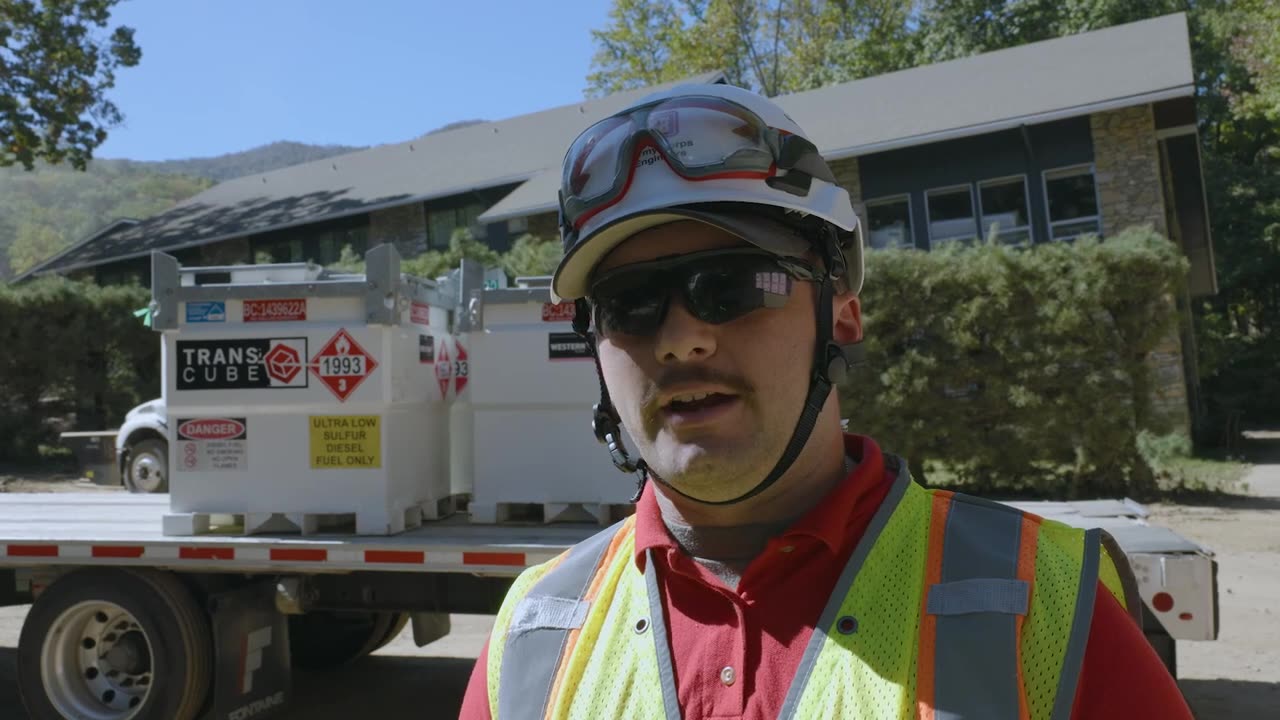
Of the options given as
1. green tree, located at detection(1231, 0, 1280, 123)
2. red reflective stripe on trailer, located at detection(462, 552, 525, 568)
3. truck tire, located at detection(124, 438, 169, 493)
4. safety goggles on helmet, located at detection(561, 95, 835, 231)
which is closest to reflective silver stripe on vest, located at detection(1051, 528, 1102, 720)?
safety goggles on helmet, located at detection(561, 95, 835, 231)

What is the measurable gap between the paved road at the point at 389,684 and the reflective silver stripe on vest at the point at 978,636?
5.49 meters

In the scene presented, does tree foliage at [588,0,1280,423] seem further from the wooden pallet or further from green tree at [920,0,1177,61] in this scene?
the wooden pallet

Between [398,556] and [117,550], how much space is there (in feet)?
4.90

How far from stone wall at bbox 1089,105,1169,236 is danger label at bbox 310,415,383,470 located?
19511mm

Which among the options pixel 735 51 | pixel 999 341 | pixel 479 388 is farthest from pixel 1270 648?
pixel 735 51

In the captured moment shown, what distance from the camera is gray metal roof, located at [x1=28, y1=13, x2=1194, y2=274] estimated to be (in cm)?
2220

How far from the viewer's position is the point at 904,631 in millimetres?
1505

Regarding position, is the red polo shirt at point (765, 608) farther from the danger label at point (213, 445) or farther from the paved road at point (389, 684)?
the paved road at point (389, 684)

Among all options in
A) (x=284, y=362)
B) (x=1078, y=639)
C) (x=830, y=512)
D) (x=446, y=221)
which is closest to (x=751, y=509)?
(x=830, y=512)

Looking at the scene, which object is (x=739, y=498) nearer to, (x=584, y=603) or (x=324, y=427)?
(x=584, y=603)

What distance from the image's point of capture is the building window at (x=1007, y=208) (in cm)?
2281

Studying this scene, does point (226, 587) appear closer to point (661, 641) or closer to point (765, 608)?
point (661, 641)

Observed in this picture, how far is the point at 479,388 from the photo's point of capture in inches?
222

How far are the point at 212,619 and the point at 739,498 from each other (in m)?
4.64
